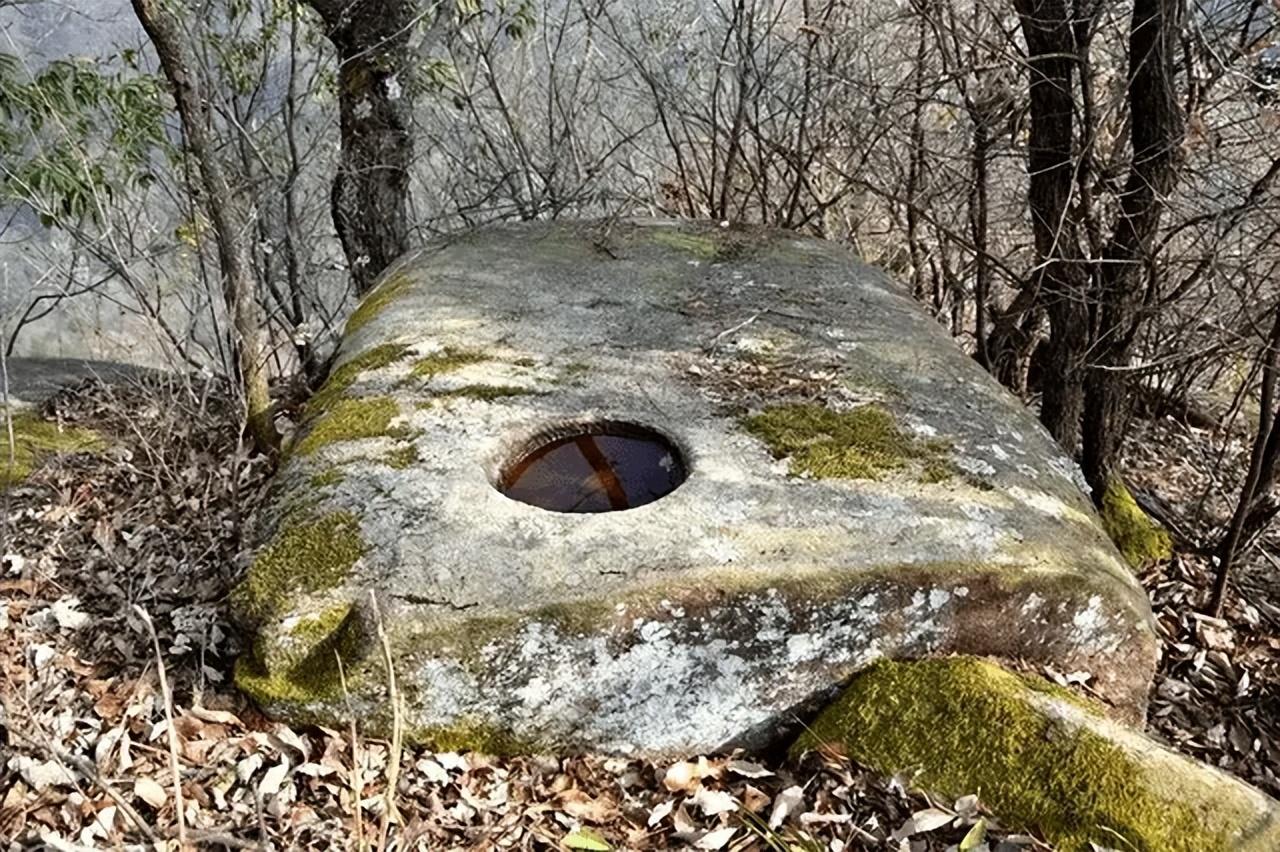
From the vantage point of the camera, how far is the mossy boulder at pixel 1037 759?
2588 millimetres

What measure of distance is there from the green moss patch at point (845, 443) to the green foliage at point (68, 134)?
3.57 meters

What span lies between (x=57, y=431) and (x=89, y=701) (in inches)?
104

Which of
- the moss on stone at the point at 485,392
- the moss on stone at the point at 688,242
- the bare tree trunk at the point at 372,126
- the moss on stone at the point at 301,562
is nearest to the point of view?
the moss on stone at the point at 301,562

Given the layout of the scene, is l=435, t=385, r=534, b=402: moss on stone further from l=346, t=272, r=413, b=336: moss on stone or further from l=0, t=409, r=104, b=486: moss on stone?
l=0, t=409, r=104, b=486: moss on stone

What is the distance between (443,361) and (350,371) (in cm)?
43

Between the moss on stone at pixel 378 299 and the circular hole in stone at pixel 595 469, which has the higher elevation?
the moss on stone at pixel 378 299

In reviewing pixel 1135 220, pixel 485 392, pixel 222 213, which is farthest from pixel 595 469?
pixel 1135 220

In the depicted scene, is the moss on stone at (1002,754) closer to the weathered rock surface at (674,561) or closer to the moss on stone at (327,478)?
the weathered rock surface at (674,561)

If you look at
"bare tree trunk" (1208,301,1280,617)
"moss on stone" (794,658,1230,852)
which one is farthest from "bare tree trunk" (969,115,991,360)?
"moss on stone" (794,658,1230,852)

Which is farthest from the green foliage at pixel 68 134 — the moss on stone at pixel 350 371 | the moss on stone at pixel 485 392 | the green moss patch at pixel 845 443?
the green moss patch at pixel 845 443

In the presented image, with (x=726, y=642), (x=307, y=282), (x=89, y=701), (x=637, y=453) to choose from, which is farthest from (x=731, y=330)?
(x=307, y=282)

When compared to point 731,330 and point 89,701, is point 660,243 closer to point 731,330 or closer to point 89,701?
point 731,330

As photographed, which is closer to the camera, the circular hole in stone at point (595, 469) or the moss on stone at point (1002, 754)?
the moss on stone at point (1002, 754)

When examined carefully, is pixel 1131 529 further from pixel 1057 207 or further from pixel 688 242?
pixel 688 242
